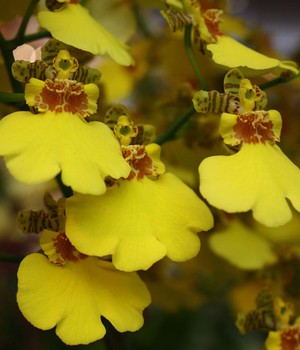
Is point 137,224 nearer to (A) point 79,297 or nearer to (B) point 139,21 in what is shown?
Result: (A) point 79,297

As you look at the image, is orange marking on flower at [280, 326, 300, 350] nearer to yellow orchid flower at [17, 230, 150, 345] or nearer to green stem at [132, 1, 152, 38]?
yellow orchid flower at [17, 230, 150, 345]

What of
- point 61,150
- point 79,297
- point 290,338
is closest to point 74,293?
point 79,297

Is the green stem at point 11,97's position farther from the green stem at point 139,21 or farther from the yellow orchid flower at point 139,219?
the green stem at point 139,21

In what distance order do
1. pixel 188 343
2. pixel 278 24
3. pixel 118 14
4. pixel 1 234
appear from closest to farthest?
pixel 118 14 → pixel 188 343 → pixel 1 234 → pixel 278 24

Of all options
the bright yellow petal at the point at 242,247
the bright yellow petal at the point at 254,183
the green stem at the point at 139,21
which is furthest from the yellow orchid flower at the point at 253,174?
the green stem at the point at 139,21

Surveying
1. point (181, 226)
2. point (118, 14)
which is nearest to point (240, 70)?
point (181, 226)

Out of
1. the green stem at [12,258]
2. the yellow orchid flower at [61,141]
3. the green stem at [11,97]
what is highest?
the yellow orchid flower at [61,141]

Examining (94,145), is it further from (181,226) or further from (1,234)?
(1,234)

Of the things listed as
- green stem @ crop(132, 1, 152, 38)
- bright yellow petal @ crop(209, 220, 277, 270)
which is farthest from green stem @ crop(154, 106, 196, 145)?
green stem @ crop(132, 1, 152, 38)
